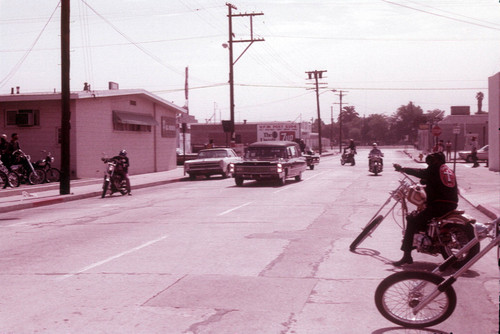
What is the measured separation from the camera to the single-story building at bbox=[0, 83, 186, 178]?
95.6ft

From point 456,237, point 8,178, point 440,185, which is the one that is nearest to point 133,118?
point 8,178

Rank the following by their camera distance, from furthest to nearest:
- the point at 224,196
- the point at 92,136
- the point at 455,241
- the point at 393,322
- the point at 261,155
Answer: the point at 92,136 → the point at 261,155 → the point at 224,196 → the point at 455,241 → the point at 393,322

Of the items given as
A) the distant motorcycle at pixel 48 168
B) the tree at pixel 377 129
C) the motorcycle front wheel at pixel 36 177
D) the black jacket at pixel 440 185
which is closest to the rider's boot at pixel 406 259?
the black jacket at pixel 440 185

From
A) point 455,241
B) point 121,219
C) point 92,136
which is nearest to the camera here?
point 455,241

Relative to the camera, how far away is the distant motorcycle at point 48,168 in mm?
26406

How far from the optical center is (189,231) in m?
11.9

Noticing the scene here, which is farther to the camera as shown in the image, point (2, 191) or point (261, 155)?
point (261, 155)

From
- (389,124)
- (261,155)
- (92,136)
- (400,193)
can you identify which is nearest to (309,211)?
(400,193)

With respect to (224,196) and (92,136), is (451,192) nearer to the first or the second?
(224,196)

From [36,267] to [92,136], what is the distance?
74.4 feet

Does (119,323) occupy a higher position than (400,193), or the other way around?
(400,193)

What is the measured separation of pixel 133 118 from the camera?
35.0 m

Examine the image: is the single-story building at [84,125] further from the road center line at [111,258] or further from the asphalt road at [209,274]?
the road center line at [111,258]

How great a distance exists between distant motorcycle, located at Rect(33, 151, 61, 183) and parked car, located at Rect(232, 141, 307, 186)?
27.7 ft
